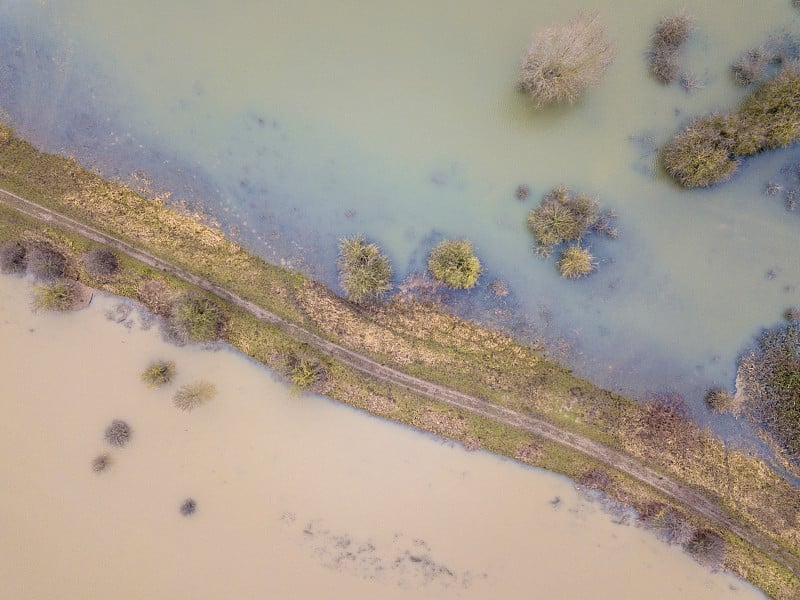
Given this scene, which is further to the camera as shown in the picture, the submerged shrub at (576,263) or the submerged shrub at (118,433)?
the submerged shrub at (118,433)

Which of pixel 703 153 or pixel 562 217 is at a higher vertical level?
pixel 703 153

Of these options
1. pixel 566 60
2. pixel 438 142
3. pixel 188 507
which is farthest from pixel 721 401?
pixel 188 507

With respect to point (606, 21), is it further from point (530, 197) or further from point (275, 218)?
point (275, 218)

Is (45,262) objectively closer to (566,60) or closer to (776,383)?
(566,60)

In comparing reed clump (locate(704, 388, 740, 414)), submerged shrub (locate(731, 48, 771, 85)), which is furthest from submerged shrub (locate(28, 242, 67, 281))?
submerged shrub (locate(731, 48, 771, 85))

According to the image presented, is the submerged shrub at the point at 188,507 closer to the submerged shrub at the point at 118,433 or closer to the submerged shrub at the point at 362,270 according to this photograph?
the submerged shrub at the point at 118,433

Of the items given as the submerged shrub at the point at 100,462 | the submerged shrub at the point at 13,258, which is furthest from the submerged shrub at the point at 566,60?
the submerged shrub at the point at 100,462
